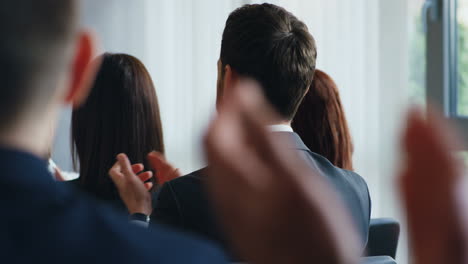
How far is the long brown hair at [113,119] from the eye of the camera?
2242mm

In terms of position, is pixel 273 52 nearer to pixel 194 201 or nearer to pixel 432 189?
pixel 194 201

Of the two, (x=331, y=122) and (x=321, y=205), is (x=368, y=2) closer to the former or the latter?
(x=331, y=122)

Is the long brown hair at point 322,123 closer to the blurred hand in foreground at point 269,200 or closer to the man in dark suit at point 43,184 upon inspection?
the man in dark suit at point 43,184

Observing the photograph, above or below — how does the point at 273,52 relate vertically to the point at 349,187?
above

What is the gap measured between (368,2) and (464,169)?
3.92 m

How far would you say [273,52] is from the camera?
1.55 m

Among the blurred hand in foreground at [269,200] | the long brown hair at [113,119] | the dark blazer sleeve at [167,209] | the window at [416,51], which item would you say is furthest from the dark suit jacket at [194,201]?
the window at [416,51]

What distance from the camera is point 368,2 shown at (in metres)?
4.01

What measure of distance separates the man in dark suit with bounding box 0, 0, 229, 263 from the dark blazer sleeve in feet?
3.44

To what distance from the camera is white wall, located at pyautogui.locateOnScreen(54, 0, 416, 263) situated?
156 inches

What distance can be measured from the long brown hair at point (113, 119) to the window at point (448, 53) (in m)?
1.86

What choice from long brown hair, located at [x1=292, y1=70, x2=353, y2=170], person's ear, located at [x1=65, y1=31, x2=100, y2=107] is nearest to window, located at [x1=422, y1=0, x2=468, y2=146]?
long brown hair, located at [x1=292, y1=70, x2=353, y2=170]

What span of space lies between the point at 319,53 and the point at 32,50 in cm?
390

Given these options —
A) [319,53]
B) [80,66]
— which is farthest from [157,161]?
[319,53]
